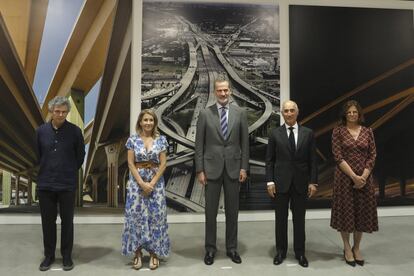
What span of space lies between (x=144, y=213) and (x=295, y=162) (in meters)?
1.37

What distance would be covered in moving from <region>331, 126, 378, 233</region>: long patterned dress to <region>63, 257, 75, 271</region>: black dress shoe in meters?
2.31

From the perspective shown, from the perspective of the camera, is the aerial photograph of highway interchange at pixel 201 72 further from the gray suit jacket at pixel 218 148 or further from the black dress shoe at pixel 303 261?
the black dress shoe at pixel 303 261

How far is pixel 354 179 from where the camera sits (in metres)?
3.09

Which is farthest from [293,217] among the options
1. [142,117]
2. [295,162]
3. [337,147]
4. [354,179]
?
[142,117]

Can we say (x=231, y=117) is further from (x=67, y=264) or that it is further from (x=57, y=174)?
(x=67, y=264)

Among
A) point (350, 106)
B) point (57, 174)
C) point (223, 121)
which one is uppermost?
point (350, 106)

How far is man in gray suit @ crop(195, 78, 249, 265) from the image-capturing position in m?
3.22

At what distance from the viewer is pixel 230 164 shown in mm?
3234

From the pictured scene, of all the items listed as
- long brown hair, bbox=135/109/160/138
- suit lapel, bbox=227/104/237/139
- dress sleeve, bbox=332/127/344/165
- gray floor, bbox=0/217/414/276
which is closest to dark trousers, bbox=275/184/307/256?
gray floor, bbox=0/217/414/276

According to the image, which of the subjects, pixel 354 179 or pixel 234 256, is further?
pixel 234 256

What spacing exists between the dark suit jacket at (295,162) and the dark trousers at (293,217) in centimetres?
7

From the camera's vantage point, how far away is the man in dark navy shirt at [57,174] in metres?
3.01

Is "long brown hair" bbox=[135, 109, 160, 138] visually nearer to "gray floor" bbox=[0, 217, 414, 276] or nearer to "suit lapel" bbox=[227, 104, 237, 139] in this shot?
"suit lapel" bbox=[227, 104, 237, 139]

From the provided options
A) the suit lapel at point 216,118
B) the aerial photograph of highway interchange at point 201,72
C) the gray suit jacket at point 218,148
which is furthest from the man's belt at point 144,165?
the aerial photograph of highway interchange at point 201,72
